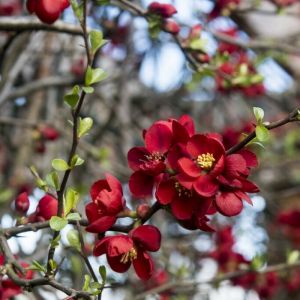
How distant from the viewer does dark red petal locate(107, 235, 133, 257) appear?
0.89 metres

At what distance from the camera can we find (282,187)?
4.36m

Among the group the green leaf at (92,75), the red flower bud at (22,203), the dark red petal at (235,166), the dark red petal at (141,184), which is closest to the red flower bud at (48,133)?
the red flower bud at (22,203)

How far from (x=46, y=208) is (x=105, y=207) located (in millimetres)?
193

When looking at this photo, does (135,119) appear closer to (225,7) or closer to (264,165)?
(264,165)

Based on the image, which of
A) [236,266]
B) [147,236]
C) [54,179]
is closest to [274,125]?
[147,236]

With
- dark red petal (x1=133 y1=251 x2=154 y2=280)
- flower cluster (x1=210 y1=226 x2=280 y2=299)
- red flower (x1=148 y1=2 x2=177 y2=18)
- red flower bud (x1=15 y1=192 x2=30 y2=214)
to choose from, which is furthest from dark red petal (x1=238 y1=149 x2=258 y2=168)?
flower cluster (x1=210 y1=226 x2=280 y2=299)

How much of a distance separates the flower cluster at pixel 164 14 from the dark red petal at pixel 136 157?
0.49 metres

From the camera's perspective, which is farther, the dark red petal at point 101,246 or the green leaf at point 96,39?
the green leaf at point 96,39

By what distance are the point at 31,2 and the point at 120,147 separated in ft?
5.97

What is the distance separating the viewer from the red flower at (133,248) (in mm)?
892

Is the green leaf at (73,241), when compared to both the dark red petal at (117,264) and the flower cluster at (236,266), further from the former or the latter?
the flower cluster at (236,266)

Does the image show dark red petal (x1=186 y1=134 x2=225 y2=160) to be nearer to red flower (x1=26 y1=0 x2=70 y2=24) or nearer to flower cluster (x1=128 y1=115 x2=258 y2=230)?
flower cluster (x1=128 y1=115 x2=258 y2=230)

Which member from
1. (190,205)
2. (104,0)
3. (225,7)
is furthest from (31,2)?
(225,7)

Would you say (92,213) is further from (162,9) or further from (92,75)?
(162,9)
